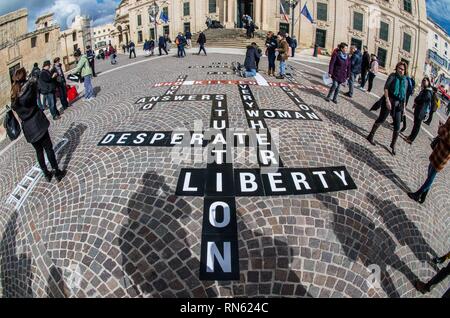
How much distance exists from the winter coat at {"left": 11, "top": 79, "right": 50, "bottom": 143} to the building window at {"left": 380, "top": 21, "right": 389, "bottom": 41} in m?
21.2

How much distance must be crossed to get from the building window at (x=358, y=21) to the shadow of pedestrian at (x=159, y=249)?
25.0 m

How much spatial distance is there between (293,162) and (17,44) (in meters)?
11.3

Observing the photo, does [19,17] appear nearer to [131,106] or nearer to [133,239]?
[131,106]

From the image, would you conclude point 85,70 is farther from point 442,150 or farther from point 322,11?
point 322,11

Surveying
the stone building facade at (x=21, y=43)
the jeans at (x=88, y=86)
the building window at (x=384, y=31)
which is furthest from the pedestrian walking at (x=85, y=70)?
the building window at (x=384, y=31)

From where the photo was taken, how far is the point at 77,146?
6512mm

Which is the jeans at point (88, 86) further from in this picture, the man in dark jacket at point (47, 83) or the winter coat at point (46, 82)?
the winter coat at point (46, 82)

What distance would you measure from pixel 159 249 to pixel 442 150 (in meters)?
4.75

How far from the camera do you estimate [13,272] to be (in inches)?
147

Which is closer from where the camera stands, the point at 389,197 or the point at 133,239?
the point at 133,239

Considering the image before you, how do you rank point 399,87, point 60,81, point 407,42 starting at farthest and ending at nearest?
point 407,42 < point 60,81 < point 399,87

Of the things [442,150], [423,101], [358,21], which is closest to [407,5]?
[358,21]
